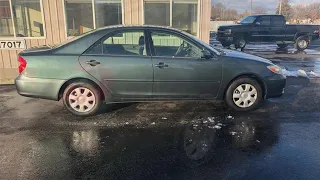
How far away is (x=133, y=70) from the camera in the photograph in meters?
4.68

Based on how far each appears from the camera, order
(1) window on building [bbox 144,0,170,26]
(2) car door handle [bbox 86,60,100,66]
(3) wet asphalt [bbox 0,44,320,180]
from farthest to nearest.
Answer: (1) window on building [bbox 144,0,170,26] → (2) car door handle [bbox 86,60,100,66] → (3) wet asphalt [bbox 0,44,320,180]

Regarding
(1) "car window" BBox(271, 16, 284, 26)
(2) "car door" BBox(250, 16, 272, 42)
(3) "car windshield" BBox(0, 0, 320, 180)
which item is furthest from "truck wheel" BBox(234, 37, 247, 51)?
(3) "car windshield" BBox(0, 0, 320, 180)

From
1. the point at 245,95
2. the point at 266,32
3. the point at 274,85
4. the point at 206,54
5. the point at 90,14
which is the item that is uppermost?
the point at 90,14

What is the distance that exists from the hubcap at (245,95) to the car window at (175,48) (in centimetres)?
104

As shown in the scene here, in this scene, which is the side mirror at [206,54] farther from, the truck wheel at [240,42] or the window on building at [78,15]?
the truck wheel at [240,42]

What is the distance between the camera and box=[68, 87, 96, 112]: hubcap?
4.75 m

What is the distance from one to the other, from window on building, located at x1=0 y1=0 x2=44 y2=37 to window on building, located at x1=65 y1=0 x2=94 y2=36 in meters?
0.88

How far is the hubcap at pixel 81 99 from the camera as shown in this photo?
15.6ft

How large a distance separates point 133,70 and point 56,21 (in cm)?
517

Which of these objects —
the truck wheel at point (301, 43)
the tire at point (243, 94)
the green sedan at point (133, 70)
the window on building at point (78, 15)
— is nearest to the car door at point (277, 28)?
the truck wheel at point (301, 43)

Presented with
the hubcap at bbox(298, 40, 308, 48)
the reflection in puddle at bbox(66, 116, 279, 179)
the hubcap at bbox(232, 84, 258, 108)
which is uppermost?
the hubcap at bbox(298, 40, 308, 48)

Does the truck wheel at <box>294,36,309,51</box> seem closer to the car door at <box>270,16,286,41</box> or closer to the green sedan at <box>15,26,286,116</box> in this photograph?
the car door at <box>270,16,286,41</box>

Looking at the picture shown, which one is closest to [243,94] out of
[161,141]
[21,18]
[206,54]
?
[206,54]

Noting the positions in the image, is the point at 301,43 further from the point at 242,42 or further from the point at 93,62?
the point at 93,62
